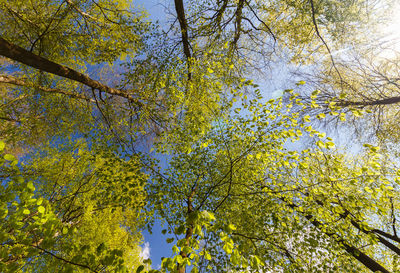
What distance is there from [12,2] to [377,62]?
51.0ft

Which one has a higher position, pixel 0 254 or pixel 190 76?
pixel 190 76

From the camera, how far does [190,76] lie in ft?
23.9

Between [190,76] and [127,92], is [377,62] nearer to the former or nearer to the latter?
[190,76]

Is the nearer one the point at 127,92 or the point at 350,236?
the point at 350,236

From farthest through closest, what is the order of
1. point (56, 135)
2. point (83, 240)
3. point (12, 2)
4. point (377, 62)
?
point (83, 240), point (56, 135), point (377, 62), point (12, 2)

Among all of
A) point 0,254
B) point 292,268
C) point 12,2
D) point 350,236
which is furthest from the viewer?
point 12,2

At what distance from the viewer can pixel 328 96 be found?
8008mm

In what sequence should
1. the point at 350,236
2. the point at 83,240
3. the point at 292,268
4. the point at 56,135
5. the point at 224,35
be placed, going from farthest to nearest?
the point at 83,240
the point at 56,135
the point at 224,35
the point at 350,236
the point at 292,268

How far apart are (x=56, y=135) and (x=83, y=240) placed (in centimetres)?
667

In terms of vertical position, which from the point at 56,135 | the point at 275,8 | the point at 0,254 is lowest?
the point at 0,254

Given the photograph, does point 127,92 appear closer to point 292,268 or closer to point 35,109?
point 35,109

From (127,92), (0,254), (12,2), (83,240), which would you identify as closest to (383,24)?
(127,92)

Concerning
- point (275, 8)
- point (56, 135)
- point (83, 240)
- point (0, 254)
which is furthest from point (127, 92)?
point (83, 240)

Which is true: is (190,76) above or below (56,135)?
below
